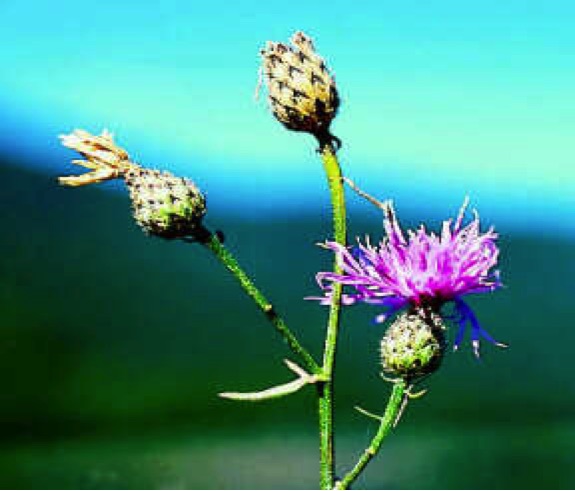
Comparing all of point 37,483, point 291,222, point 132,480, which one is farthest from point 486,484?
point 291,222

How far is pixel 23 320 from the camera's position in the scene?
2512 centimetres

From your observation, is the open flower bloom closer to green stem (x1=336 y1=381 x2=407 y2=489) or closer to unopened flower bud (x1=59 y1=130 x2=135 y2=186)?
Answer: green stem (x1=336 y1=381 x2=407 y2=489)

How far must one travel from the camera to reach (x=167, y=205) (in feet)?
6.66

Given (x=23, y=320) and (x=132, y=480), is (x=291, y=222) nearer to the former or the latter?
(x=23, y=320)

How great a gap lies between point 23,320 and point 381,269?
24.1 meters

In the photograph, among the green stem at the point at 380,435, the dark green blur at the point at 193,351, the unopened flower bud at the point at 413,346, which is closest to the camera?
the green stem at the point at 380,435

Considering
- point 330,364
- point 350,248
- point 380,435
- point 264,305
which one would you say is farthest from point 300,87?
point 380,435

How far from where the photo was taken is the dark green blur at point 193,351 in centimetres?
2312

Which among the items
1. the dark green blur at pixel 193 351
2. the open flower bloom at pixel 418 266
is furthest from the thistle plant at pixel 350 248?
the dark green blur at pixel 193 351

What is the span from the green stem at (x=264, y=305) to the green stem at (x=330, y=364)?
29 millimetres

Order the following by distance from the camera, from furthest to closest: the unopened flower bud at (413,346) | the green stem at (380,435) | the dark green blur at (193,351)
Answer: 1. the dark green blur at (193,351)
2. the unopened flower bud at (413,346)
3. the green stem at (380,435)

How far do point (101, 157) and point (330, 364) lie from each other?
0.63m

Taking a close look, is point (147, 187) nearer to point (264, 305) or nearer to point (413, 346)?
point (264, 305)

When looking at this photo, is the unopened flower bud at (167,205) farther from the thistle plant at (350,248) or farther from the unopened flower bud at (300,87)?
the unopened flower bud at (300,87)
